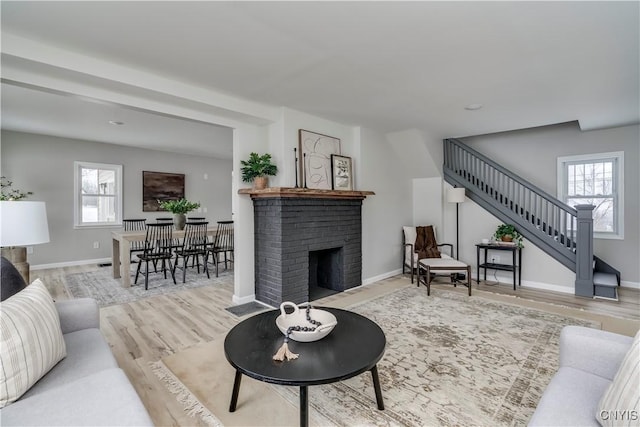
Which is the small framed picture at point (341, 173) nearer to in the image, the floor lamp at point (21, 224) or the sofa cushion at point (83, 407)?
the floor lamp at point (21, 224)

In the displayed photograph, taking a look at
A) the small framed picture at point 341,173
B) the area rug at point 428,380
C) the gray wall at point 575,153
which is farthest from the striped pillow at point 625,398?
the gray wall at point 575,153

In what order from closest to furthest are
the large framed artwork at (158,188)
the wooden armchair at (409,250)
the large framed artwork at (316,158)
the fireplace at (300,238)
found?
1. the fireplace at (300,238)
2. the large framed artwork at (316,158)
3. the wooden armchair at (409,250)
4. the large framed artwork at (158,188)

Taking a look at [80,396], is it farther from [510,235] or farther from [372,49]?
[510,235]

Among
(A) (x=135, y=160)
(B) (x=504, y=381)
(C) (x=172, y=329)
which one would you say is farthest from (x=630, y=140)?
(A) (x=135, y=160)

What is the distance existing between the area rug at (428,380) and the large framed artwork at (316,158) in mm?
1892

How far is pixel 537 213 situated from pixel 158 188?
24.3 feet

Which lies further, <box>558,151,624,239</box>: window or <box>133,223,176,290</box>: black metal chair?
<box>133,223,176,290</box>: black metal chair

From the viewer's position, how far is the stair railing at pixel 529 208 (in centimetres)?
400

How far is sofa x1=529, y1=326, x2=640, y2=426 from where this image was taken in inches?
39.6

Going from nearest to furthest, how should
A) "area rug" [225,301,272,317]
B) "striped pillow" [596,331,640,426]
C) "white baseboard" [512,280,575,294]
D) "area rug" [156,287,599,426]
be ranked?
"striped pillow" [596,331,640,426]
"area rug" [156,287,599,426]
"area rug" [225,301,272,317]
"white baseboard" [512,280,575,294]

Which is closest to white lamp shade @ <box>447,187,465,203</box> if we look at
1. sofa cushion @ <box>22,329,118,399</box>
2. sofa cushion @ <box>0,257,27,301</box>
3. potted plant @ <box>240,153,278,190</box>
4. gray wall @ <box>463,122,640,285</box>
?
gray wall @ <box>463,122,640,285</box>

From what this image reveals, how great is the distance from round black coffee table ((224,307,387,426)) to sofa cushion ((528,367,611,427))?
0.67 metres

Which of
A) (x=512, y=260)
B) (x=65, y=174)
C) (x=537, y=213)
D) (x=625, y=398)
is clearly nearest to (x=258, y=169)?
(x=625, y=398)

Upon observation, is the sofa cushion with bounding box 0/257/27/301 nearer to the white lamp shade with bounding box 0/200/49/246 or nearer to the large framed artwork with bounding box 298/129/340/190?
the white lamp shade with bounding box 0/200/49/246
